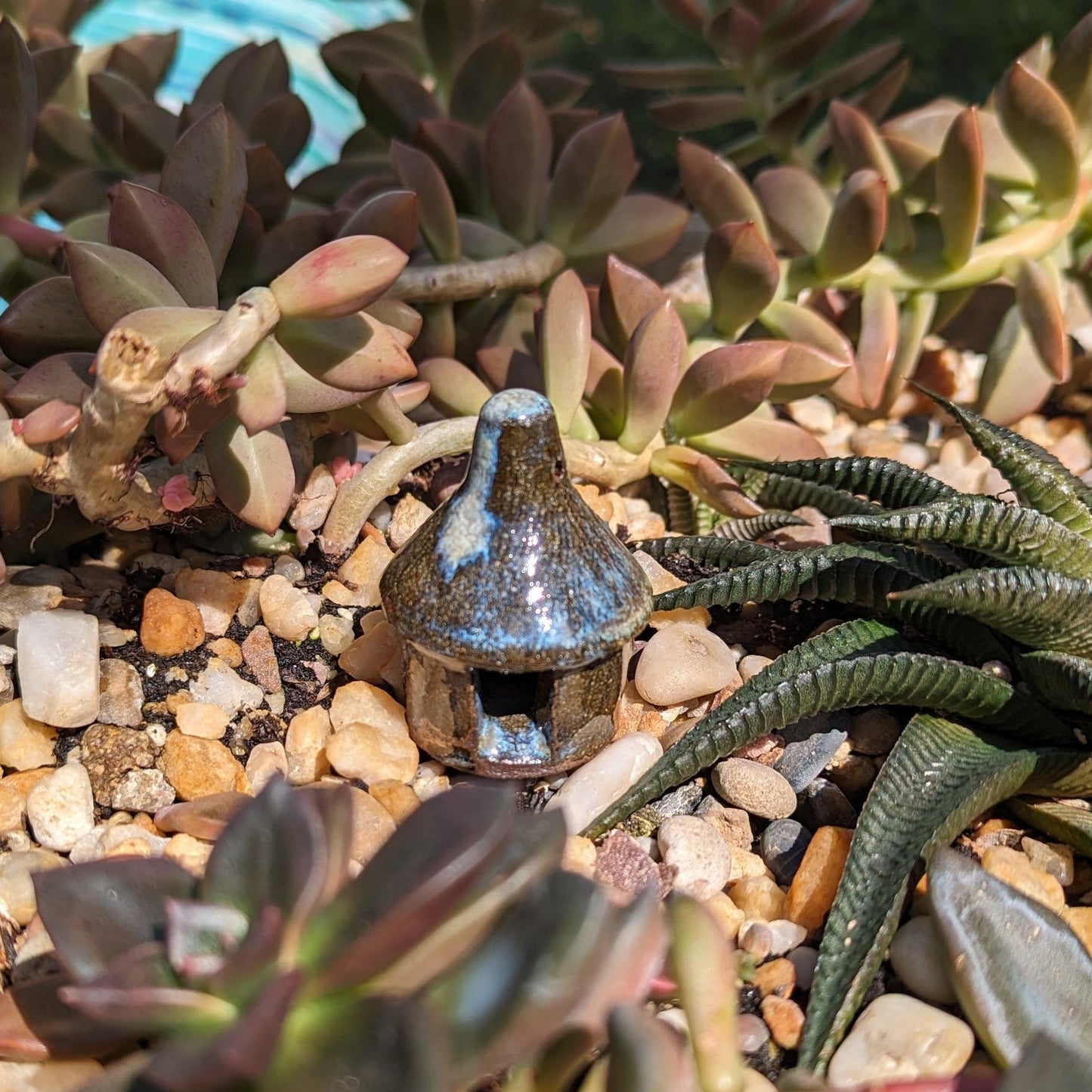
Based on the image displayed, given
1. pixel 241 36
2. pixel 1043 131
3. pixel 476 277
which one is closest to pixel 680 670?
pixel 476 277

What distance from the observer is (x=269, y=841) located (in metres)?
0.69

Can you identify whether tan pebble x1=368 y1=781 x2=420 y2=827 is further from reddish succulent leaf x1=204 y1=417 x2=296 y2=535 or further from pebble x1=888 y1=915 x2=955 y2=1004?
pebble x1=888 y1=915 x2=955 y2=1004

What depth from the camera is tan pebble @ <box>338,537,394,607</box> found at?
1218 mm

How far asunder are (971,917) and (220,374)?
2.25 ft

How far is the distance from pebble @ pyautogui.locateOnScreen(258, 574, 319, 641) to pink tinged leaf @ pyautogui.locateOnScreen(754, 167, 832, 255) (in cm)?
78

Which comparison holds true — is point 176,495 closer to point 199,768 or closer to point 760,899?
point 199,768

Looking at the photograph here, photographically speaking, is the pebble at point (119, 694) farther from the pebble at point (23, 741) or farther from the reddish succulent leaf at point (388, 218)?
the reddish succulent leaf at point (388, 218)

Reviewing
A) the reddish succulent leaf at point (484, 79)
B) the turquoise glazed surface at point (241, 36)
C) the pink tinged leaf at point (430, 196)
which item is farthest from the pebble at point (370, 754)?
the turquoise glazed surface at point (241, 36)

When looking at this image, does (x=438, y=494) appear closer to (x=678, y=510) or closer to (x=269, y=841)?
(x=678, y=510)

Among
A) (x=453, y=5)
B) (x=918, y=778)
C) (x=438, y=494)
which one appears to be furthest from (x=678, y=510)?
(x=453, y=5)

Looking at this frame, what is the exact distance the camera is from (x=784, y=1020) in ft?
2.71

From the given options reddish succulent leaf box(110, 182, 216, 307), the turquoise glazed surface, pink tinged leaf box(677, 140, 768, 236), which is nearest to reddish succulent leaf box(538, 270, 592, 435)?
pink tinged leaf box(677, 140, 768, 236)

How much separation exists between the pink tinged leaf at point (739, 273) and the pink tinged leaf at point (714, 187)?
0.34 ft

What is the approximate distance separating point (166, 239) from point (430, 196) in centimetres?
36
